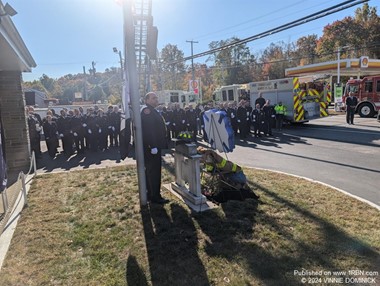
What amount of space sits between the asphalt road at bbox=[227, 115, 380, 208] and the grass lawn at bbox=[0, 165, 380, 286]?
1148mm

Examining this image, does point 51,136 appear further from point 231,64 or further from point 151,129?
point 231,64

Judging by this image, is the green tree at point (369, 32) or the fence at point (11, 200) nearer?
the fence at point (11, 200)

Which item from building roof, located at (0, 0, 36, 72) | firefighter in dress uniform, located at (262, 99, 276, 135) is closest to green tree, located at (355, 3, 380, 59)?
firefighter in dress uniform, located at (262, 99, 276, 135)

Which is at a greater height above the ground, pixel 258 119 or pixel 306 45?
pixel 306 45

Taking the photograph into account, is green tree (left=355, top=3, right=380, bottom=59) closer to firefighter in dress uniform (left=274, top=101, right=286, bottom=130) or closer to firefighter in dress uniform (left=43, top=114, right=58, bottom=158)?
firefighter in dress uniform (left=274, top=101, right=286, bottom=130)

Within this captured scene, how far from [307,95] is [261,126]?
16.1 ft

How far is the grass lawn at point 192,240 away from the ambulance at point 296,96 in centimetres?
1163

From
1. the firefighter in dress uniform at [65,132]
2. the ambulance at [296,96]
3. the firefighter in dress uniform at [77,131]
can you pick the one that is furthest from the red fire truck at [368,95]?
the firefighter in dress uniform at [65,132]

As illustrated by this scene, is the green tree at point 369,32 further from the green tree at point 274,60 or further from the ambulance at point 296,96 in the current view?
the ambulance at point 296,96

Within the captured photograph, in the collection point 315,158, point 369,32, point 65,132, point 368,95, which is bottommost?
point 315,158

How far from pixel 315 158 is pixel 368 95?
Result: 48.5 feet

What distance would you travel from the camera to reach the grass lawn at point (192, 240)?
3629 millimetres

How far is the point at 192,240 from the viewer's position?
4438 mm

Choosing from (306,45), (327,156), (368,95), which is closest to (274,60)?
(306,45)
